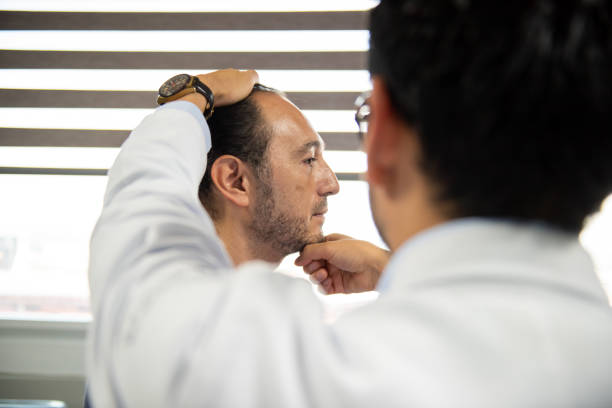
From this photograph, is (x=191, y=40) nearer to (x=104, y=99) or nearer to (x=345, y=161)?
(x=104, y=99)

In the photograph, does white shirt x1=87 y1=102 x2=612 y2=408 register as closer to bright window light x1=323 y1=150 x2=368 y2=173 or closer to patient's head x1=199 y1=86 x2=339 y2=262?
patient's head x1=199 y1=86 x2=339 y2=262

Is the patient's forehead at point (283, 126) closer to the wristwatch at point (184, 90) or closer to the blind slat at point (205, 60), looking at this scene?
the wristwatch at point (184, 90)

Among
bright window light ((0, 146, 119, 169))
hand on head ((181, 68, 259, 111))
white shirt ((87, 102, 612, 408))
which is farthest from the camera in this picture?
bright window light ((0, 146, 119, 169))

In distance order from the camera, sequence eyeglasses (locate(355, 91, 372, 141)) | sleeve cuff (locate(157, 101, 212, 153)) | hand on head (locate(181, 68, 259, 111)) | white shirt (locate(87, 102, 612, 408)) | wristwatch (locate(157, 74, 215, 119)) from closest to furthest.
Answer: white shirt (locate(87, 102, 612, 408)) → eyeglasses (locate(355, 91, 372, 141)) → sleeve cuff (locate(157, 101, 212, 153)) → wristwatch (locate(157, 74, 215, 119)) → hand on head (locate(181, 68, 259, 111))

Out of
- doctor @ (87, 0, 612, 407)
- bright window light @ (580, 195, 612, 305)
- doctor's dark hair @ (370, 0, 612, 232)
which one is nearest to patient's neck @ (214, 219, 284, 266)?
doctor @ (87, 0, 612, 407)

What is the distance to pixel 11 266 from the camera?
2.62 metres

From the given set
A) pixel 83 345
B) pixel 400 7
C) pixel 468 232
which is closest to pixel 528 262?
pixel 468 232

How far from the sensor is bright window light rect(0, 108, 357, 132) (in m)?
2.37

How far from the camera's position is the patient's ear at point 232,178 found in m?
1.66

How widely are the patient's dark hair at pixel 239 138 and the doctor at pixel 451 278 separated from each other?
1050mm

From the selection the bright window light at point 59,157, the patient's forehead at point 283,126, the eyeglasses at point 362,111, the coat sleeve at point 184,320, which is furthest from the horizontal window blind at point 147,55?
the coat sleeve at point 184,320

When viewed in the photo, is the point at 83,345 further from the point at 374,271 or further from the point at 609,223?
the point at 609,223

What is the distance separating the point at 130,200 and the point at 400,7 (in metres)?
0.48

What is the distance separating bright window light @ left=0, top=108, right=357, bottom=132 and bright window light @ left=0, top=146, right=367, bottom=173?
0.12 meters
